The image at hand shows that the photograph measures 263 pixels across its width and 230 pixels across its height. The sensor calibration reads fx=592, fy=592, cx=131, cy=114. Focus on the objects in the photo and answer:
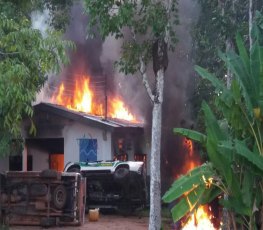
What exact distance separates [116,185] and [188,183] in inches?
437

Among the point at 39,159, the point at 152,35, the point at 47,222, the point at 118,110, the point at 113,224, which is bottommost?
the point at 113,224

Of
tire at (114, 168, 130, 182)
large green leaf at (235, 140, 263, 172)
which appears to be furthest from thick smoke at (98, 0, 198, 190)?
large green leaf at (235, 140, 263, 172)

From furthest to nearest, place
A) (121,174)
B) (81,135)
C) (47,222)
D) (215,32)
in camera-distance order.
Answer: (81,135) → (121,174) → (215,32) → (47,222)

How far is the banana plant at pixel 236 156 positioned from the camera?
28.6ft

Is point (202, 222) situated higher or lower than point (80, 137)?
lower

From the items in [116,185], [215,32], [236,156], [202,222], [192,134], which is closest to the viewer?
[236,156]

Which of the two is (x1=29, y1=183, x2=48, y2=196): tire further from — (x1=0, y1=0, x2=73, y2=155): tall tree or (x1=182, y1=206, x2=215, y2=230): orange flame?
A: (x1=0, y1=0, x2=73, y2=155): tall tree

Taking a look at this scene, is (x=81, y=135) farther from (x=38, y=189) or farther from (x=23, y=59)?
(x=23, y=59)

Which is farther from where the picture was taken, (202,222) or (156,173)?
(156,173)

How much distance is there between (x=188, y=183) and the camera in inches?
350

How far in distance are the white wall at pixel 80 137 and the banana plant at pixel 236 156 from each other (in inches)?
499

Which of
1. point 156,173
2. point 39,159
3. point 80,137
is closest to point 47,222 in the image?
point 156,173

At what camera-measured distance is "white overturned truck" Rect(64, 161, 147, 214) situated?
19.7m

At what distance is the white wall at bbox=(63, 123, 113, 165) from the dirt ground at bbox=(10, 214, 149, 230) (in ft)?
8.85
